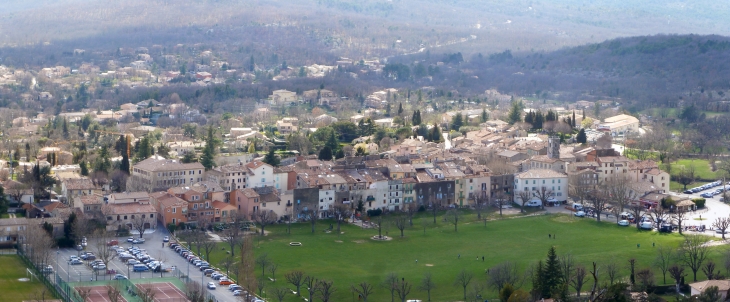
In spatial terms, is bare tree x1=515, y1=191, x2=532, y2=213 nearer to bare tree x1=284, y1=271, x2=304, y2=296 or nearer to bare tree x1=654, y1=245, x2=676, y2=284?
bare tree x1=654, y1=245, x2=676, y2=284

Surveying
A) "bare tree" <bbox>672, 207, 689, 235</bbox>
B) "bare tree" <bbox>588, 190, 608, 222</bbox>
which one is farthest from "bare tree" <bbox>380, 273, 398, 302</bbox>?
"bare tree" <bbox>672, 207, 689, 235</bbox>

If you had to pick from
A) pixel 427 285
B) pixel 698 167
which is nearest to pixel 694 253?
pixel 427 285

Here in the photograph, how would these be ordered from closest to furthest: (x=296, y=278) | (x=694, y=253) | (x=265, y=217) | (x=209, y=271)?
(x=296, y=278) → (x=209, y=271) → (x=694, y=253) → (x=265, y=217)

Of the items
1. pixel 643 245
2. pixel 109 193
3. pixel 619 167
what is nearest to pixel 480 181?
pixel 619 167

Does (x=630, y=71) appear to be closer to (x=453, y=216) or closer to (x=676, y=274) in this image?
(x=453, y=216)

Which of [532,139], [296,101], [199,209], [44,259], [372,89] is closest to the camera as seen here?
[44,259]

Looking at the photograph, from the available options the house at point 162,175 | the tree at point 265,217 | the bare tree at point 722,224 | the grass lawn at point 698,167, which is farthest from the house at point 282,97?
the bare tree at point 722,224

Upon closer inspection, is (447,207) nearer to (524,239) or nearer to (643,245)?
(524,239)
